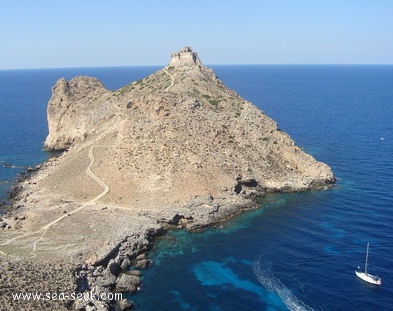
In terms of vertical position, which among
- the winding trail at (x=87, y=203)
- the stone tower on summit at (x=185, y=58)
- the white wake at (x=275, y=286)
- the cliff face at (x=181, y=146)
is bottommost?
the white wake at (x=275, y=286)

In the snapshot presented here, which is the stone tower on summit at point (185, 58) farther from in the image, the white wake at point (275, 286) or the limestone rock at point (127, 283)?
the limestone rock at point (127, 283)

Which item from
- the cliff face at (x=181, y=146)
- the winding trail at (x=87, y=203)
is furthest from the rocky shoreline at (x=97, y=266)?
the cliff face at (x=181, y=146)

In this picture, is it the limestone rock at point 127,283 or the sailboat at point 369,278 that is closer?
the limestone rock at point 127,283

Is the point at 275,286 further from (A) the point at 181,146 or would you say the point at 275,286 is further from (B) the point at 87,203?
(A) the point at 181,146

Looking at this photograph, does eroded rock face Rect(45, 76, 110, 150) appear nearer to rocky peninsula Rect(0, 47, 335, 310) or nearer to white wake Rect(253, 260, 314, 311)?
rocky peninsula Rect(0, 47, 335, 310)

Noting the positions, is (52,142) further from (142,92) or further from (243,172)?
(243,172)

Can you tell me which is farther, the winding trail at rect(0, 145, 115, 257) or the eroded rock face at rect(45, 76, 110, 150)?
the eroded rock face at rect(45, 76, 110, 150)

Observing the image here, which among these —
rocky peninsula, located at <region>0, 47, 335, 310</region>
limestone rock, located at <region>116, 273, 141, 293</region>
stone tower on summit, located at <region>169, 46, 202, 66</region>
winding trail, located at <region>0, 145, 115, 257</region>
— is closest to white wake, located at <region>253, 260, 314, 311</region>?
rocky peninsula, located at <region>0, 47, 335, 310</region>
